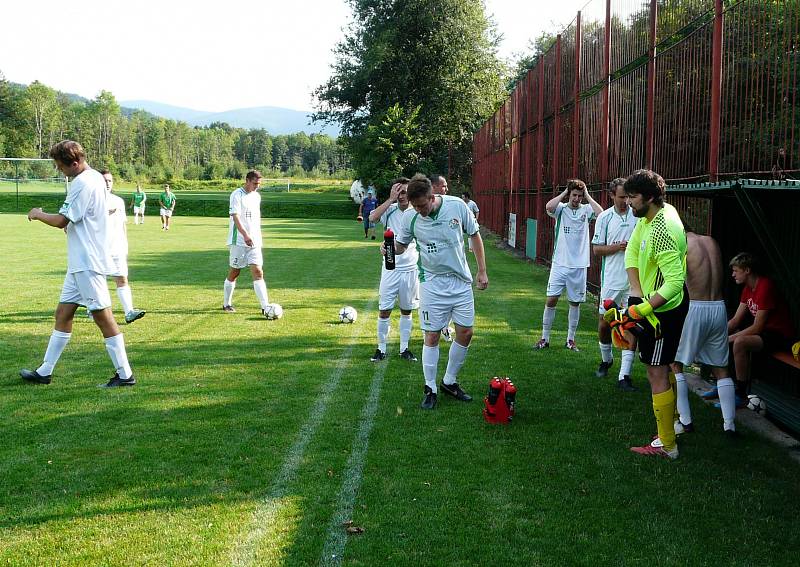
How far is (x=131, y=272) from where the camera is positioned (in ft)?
55.8

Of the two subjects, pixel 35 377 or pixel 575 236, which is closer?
pixel 35 377

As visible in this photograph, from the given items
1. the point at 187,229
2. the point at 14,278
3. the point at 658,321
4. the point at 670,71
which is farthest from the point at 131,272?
the point at 187,229

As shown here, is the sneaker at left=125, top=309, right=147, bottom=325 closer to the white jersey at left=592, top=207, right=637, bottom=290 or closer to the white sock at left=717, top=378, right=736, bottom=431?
the white jersey at left=592, top=207, right=637, bottom=290

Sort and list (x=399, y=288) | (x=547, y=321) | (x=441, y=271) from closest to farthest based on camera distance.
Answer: (x=441, y=271) < (x=399, y=288) < (x=547, y=321)

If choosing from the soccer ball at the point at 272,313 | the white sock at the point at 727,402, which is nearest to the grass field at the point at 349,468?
the white sock at the point at 727,402

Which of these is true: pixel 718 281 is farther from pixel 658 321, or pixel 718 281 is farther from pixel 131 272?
pixel 131 272

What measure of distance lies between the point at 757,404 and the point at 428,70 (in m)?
45.7

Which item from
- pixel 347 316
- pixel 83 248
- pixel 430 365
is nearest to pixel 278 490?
pixel 430 365

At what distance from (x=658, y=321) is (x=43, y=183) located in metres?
58.3

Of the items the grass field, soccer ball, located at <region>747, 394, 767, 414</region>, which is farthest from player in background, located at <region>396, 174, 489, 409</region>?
soccer ball, located at <region>747, 394, 767, 414</region>

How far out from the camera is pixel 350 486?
4906 millimetres

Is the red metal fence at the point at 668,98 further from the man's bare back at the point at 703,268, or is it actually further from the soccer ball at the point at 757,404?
the soccer ball at the point at 757,404

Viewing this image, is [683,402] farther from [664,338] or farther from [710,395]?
[664,338]

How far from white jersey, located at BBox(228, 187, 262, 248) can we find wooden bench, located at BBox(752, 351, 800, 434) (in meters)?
6.64
